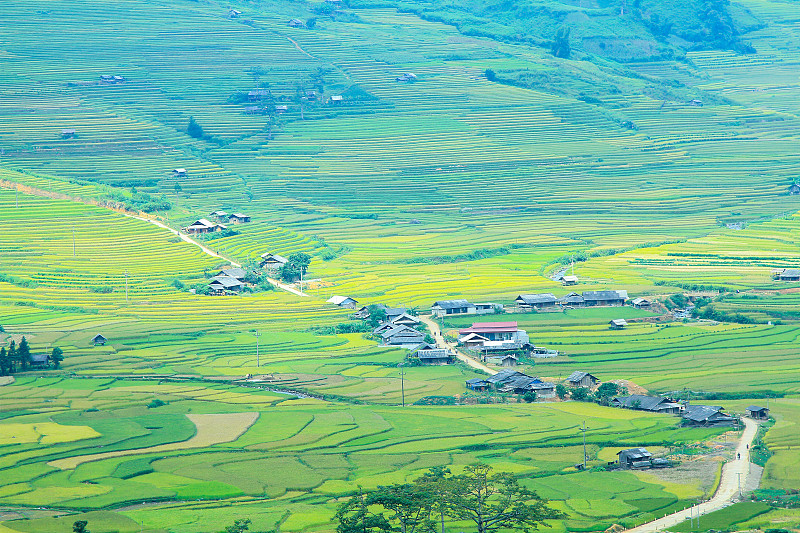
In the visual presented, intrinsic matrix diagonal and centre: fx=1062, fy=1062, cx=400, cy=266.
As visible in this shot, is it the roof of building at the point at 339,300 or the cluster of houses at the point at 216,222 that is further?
the cluster of houses at the point at 216,222

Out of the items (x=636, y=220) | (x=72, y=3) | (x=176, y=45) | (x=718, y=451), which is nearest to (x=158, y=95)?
(x=176, y=45)

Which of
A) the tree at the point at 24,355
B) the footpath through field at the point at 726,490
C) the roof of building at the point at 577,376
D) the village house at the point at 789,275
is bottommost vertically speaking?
the tree at the point at 24,355

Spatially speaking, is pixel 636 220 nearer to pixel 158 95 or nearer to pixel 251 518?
pixel 158 95

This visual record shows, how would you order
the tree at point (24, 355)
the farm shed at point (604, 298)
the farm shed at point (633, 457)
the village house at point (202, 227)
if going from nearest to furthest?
the farm shed at point (633, 457)
the tree at point (24, 355)
the farm shed at point (604, 298)
the village house at point (202, 227)

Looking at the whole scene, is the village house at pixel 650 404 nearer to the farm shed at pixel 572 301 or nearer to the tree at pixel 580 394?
the tree at pixel 580 394

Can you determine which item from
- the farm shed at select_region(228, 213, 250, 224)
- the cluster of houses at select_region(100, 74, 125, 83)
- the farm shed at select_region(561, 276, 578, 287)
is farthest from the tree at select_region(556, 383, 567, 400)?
the cluster of houses at select_region(100, 74, 125, 83)

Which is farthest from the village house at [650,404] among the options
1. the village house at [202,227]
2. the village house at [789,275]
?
the village house at [202,227]

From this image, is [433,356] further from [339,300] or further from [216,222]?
[216,222]

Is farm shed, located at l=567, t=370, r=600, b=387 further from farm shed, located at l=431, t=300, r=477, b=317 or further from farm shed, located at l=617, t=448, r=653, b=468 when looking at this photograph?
farm shed, located at l=431, t=300, r=477, b=317

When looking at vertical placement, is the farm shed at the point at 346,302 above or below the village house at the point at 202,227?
above
